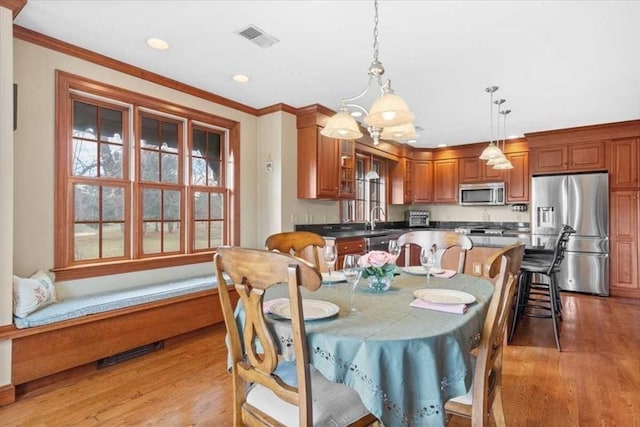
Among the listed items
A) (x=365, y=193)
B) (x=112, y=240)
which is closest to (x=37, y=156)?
(x=112, y=240)

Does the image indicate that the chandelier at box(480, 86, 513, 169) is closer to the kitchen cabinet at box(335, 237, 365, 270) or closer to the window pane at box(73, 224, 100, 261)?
the kitchen cabinet at box(335, 237, 365, 270)

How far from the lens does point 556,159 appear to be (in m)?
5.25

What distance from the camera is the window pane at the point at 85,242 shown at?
9.34 feet

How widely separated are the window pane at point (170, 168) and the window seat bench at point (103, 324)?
3.37 ft

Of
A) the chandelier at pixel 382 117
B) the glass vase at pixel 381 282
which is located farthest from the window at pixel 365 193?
the glass vase at pixel 381 282

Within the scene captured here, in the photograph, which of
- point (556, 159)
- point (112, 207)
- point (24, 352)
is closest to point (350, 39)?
point (112, 207)

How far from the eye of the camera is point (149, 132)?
11.0ft

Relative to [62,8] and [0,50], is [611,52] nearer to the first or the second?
[62,8]

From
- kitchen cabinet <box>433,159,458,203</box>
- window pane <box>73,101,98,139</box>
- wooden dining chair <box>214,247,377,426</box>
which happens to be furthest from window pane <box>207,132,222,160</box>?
kitchen cabinet <box>433,159,458,203</box>

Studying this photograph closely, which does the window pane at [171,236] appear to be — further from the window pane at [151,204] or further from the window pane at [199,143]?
the window pane at [199,143]

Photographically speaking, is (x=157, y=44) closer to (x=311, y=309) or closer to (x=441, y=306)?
(x=311, y=309)

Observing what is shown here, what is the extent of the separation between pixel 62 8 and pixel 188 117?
1.44 meters

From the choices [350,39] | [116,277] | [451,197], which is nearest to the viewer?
[350,39]

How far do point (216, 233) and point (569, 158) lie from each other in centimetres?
514
